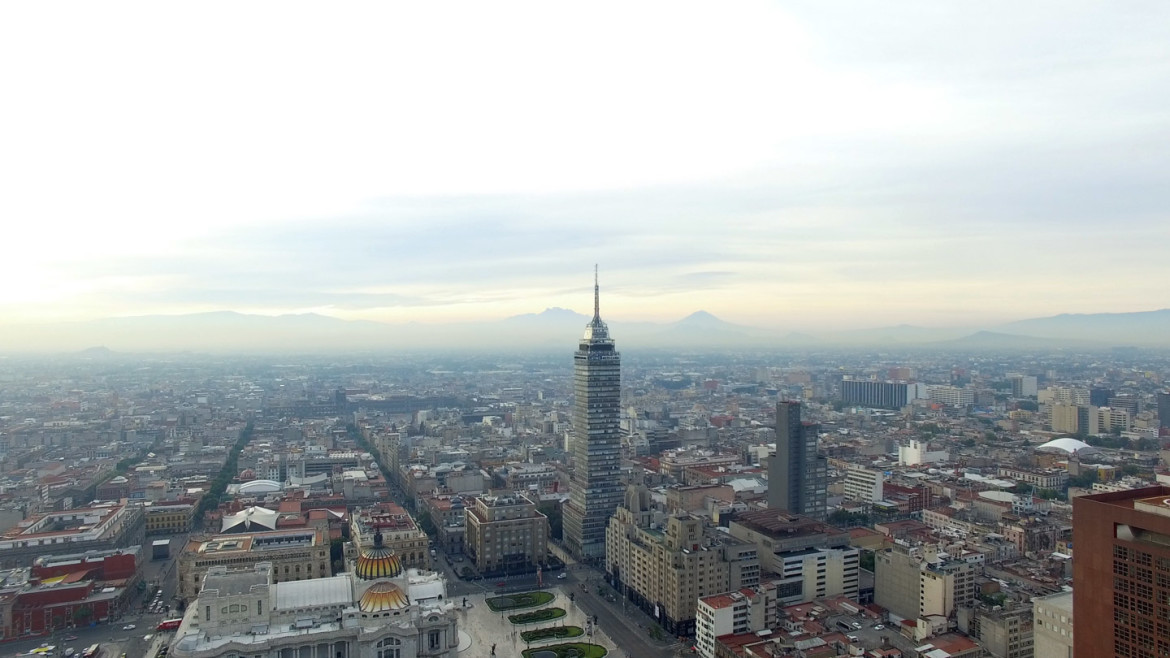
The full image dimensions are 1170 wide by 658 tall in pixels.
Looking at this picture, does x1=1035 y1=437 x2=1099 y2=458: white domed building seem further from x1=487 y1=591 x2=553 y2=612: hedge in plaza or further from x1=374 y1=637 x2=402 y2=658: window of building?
x1=374 y1=637 x2=402 y2=658: window of building

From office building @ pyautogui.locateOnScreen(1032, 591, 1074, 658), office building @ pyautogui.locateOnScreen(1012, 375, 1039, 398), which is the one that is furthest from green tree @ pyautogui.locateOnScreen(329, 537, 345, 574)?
→ office building @ pyautogui.locateOnScreen(1012, 375, 1039, 398)

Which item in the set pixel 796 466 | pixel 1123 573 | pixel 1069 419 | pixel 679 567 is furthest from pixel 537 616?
pixel 1069 419

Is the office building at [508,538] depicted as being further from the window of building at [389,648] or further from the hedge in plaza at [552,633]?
the window of building at [389,648]

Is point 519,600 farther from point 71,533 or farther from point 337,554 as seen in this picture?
point 71,533

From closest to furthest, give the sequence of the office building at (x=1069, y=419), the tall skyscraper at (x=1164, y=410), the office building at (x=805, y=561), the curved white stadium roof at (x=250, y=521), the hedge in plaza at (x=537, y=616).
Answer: the hedge in plaza at (x=537, y=616) → the office building at (x=805, y=561) → the curved white stadium roof at (x=250, y=521) → the tall skyscraper at (x=1164, y=410) → the office building at (x=1069, y=419)

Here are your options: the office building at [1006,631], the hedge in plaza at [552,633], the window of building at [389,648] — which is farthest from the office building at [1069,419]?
the window of building at [389,648]

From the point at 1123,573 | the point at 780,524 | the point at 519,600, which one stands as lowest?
the point at 519,600
